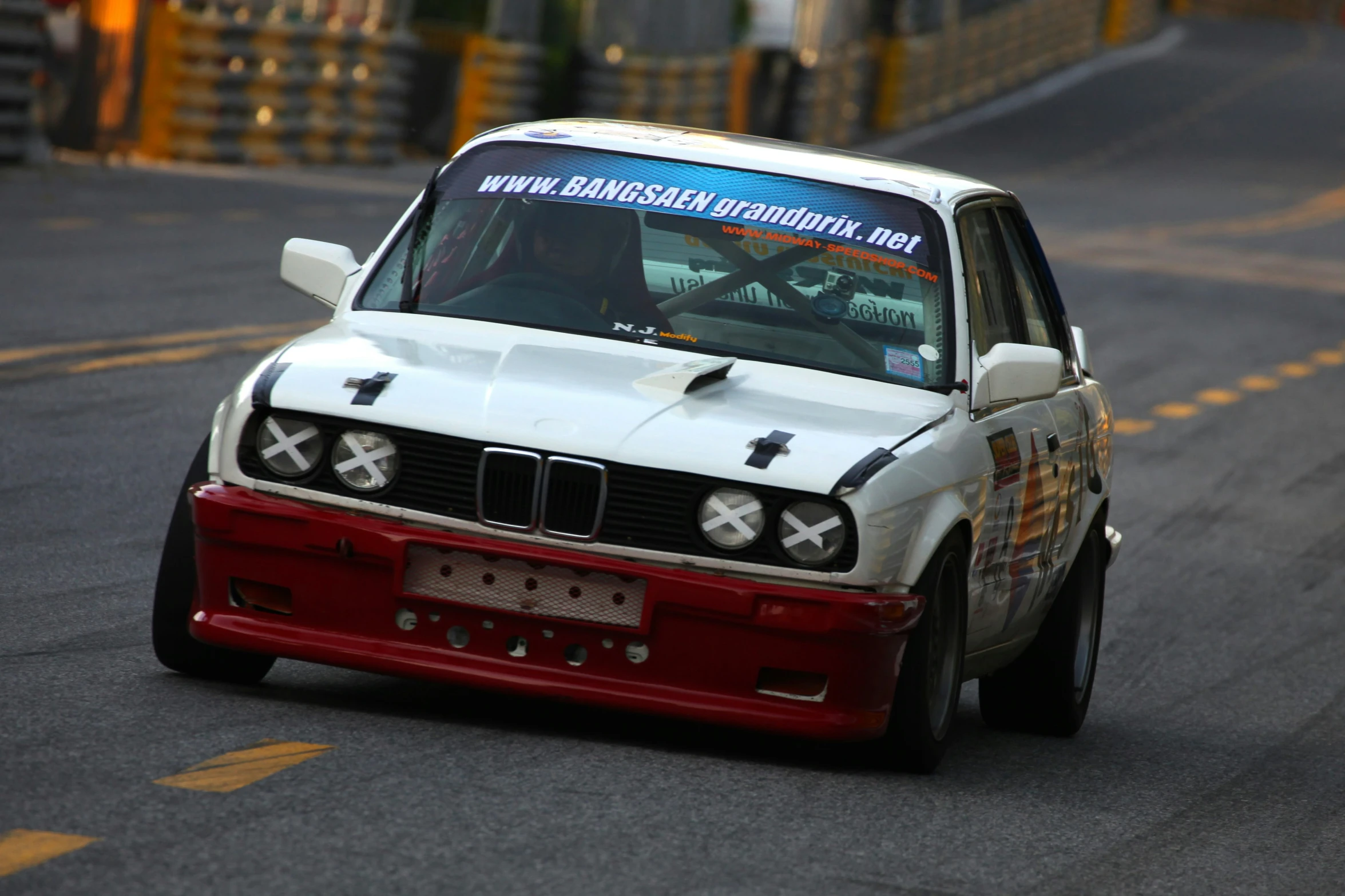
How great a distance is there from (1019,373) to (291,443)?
6.23 ft

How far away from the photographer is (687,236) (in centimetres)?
643

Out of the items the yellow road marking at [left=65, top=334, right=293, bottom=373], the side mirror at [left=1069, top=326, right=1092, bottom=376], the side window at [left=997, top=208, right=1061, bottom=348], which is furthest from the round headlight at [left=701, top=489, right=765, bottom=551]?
the yellow road marking at [left=65, top=334, right=293, bottom=373]

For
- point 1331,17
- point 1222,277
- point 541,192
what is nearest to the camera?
point 541,192

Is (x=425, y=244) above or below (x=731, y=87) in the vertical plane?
above

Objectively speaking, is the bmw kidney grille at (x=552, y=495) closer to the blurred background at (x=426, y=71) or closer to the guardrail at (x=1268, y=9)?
the blurred background at (x=426, y=71)

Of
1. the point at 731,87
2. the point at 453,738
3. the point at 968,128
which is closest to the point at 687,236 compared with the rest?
the point at 453,738

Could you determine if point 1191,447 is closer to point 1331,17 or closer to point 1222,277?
point 1222,277

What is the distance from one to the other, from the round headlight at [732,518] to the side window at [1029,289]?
1.98m

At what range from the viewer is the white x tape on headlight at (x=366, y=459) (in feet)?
18.2

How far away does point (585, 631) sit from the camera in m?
5.48

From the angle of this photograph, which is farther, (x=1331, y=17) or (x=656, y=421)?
(x=1331, y=17)

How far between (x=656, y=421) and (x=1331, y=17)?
10573cm

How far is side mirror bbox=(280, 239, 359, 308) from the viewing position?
6652mm

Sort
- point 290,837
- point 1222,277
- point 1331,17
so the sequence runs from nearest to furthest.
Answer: point 290,837 → point 1222,277 → point 1331,17
